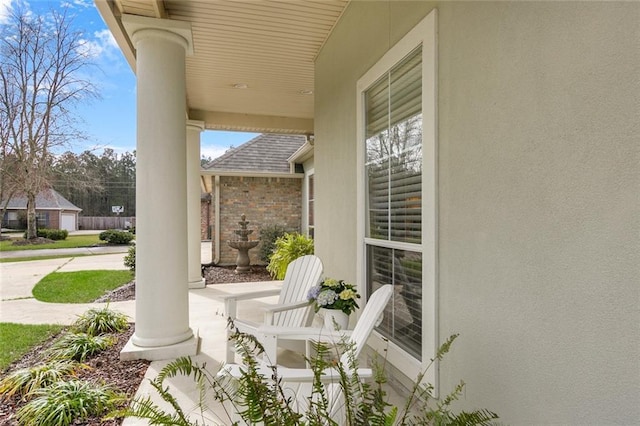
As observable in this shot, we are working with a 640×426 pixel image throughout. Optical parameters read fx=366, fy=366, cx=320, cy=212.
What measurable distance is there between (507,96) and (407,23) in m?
1.20

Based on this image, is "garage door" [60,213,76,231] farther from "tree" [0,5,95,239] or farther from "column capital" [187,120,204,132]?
"column capital" [187,120,204,132]

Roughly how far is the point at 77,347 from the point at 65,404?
1.20m

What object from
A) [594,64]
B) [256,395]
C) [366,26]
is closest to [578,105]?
[594,64]

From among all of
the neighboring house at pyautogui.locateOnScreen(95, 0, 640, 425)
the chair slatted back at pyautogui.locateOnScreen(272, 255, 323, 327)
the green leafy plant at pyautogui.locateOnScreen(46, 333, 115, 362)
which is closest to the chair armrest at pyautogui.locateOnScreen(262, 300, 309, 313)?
the chair slatted back at pyautogui.locateOnScreen(272, 255, 323, 327)

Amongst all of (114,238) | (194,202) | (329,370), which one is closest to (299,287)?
(329,370)

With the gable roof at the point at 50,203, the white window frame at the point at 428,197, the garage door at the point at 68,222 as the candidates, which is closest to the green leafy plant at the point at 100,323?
the white window frame at the point at 428,197

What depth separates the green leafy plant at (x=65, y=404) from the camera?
232 centimetres

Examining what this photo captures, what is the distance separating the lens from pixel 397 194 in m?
2.73

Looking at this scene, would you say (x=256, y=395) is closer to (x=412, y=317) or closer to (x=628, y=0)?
(x=412, y=317)

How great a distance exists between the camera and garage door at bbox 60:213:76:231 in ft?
77.2

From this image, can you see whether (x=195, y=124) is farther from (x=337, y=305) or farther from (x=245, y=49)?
(x=337, y=305)

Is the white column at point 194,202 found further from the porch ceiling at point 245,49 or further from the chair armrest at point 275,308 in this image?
the chair armrest at point 275,308

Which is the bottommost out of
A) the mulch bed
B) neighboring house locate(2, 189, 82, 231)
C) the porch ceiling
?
the mulch bed

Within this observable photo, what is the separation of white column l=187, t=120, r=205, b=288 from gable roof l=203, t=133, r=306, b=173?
2.87m
